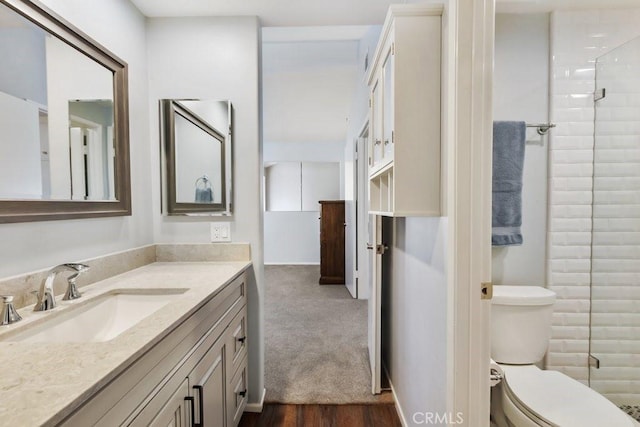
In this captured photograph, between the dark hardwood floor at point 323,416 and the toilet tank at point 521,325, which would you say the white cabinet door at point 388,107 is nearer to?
the toilet tank at point 521,325

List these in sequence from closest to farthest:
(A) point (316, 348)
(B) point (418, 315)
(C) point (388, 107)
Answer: (C) point (388, 107) < (B) point (418, 315) < (A) point (316, 348)

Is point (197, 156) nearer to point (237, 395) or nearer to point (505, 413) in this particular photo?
point (237, 395)

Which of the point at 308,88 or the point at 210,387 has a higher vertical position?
the point at 308,88

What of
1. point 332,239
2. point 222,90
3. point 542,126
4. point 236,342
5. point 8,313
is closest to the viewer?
point 8,313

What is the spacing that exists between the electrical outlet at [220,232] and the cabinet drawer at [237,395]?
712 mm

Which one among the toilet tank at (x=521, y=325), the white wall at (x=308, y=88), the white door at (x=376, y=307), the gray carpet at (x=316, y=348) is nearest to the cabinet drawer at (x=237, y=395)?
the gray carpet at (x=316, y=348)

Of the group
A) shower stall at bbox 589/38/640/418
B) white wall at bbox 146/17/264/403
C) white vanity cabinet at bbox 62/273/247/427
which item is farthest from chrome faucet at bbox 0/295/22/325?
shower stall at bbox 589/38/640/418

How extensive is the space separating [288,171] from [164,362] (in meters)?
5.40

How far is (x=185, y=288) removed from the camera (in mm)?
1227

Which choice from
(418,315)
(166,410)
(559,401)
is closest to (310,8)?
(418,315)

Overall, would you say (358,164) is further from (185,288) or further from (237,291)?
(185,288)

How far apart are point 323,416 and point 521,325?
1.23m

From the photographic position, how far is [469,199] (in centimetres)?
96

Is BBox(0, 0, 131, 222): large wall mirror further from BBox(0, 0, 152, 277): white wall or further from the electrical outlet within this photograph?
the electrical outlet
